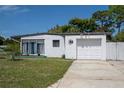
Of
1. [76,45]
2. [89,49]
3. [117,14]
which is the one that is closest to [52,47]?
[76,45]

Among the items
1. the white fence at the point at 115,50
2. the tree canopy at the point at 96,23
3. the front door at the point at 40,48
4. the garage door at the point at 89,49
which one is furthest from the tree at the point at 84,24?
the white fence at the point at 115,50

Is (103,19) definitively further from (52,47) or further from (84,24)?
(52,47)

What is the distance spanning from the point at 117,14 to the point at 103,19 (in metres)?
4.92

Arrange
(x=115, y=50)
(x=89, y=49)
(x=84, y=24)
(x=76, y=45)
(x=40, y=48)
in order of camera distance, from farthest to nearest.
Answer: (x=84, y=24), (x=40, y=48), (x=76, y=45), (x=89, y=49), (x=115, y=50)

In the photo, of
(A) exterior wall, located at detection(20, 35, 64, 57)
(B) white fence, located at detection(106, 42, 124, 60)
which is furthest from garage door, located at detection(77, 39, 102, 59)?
(A) exterior wall, located at detection(20, 35, 64, 57)

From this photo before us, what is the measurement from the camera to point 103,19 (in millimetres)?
48125

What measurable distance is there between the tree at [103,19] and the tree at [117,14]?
126 centimetres

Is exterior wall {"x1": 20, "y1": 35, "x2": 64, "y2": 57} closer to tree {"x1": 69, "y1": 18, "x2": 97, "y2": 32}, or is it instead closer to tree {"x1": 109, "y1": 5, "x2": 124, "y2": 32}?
tree {"x1": 109, "y1": 5, "x2": 124, "y2": 32}

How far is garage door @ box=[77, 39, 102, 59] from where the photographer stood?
26531mm

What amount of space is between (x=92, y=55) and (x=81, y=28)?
24073 millimetres

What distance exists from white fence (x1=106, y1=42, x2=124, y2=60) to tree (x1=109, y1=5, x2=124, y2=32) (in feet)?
52.5

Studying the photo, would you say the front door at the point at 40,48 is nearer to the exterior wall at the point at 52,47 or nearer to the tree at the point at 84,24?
the exterior wall at the point at 52,47

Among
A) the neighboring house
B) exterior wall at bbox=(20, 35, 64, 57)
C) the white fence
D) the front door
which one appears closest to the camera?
the white fence
